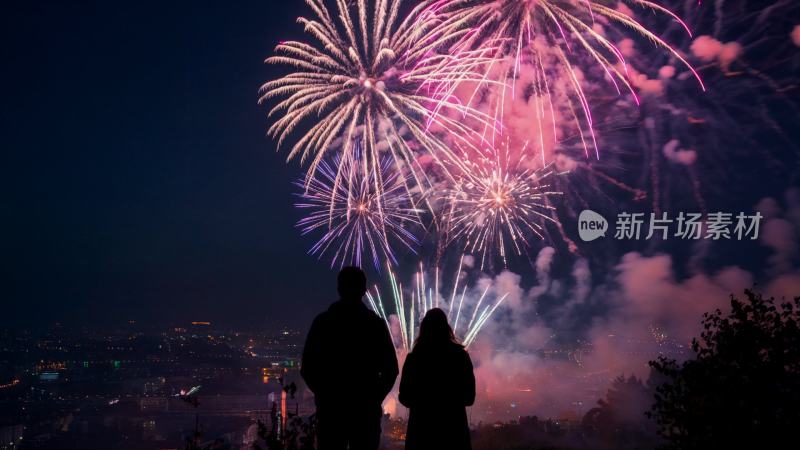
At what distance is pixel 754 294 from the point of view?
9.75 metres

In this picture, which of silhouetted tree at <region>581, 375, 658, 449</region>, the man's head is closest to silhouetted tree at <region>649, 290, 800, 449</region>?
the man's head

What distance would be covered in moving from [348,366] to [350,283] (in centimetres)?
73

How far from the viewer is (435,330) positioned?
5.09 meters

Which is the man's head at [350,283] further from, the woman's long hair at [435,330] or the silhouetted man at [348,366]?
the woman's long hair at [435,330]

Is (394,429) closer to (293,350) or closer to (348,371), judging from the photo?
(293,350)

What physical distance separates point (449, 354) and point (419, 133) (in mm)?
13964

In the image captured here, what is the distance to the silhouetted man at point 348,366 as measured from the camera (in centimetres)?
462

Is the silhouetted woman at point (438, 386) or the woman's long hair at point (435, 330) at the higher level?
the woman's long hair at point (435, 330)

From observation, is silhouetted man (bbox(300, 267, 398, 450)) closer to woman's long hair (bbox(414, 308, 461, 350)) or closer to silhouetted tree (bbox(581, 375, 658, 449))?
woman's long hair (bbox(414, 308, 461, 350))

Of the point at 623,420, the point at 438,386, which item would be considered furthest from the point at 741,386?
the point at 623,420

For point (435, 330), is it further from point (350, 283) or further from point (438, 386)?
point (350, 283)

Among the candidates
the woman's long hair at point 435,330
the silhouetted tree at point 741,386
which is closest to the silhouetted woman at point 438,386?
the woman's long hair at point 435,330

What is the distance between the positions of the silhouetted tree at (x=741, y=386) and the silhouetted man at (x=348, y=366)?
7.00 m

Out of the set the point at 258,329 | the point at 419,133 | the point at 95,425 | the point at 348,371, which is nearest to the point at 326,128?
the point at 419,133
